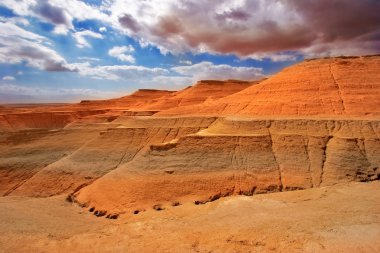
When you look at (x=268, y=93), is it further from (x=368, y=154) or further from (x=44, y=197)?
(x=44, y=197)

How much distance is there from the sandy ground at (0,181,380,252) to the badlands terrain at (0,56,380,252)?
0.21 ft

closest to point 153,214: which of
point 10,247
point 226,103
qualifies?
point 10,247

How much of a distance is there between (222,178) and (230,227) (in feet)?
25.9

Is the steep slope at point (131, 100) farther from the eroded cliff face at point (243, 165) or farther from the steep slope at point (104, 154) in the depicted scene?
the eroded cliff face at point (243, 165)

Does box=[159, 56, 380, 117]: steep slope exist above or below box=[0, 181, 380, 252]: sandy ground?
above

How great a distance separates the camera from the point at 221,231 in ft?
50.2

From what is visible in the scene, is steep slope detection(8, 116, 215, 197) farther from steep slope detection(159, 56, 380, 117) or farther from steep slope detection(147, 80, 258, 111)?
steep slope detection(147, 80, 258, 111)

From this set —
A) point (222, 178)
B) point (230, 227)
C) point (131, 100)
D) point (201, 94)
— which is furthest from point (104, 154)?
point (131, 100)

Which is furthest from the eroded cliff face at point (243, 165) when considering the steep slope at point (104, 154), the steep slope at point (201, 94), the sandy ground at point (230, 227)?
the steep slope at point (201, 94)

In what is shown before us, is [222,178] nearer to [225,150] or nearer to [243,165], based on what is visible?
[243,165]

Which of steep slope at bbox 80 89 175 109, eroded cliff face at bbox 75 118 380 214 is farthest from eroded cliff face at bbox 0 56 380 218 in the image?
steep slope at bbox 80 89 175 109

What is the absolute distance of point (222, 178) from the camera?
23.6 m

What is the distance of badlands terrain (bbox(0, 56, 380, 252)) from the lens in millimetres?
15055

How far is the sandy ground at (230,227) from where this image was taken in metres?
13.7
